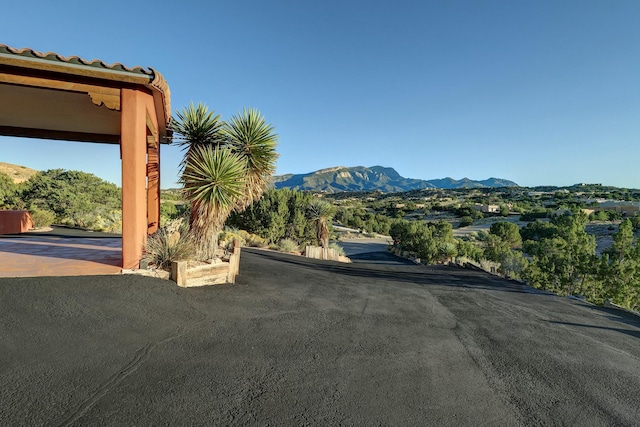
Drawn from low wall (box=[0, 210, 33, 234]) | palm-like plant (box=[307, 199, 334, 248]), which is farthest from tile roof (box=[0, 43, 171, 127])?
palm-like plant (box=[307, 199, 334, 248])

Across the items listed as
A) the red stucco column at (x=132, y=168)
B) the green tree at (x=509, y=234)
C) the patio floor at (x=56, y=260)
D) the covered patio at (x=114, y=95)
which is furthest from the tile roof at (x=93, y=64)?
the green tree at (x=509, y=234)

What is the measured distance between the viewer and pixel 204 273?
6203 millimetres

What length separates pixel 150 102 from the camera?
6.38m

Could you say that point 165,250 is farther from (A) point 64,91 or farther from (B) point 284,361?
Answer: (B) point 284,361

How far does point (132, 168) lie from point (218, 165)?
1932 mm

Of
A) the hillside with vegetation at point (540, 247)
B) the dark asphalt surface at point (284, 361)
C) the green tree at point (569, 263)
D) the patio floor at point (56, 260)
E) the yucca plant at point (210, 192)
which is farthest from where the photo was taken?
the green tree at point (569, 263)

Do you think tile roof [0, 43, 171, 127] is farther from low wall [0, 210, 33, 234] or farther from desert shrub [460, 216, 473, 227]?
desert shrub [460, 216, 473, 227]

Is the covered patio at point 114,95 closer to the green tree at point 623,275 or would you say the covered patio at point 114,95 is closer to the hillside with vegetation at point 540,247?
the hillside with vegetation at point 540,247

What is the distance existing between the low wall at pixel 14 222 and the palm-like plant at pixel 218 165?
31.0 ft

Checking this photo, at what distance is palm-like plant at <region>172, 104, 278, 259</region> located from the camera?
278 inches

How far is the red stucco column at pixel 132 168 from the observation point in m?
5.43

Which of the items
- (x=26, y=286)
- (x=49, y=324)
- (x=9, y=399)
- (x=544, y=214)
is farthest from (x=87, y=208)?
(x=544, y=214)

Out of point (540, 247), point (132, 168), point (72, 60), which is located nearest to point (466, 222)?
point (540, 247)

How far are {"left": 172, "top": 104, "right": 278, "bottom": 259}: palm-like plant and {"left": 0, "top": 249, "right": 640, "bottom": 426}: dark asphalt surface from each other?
193 centimetres
